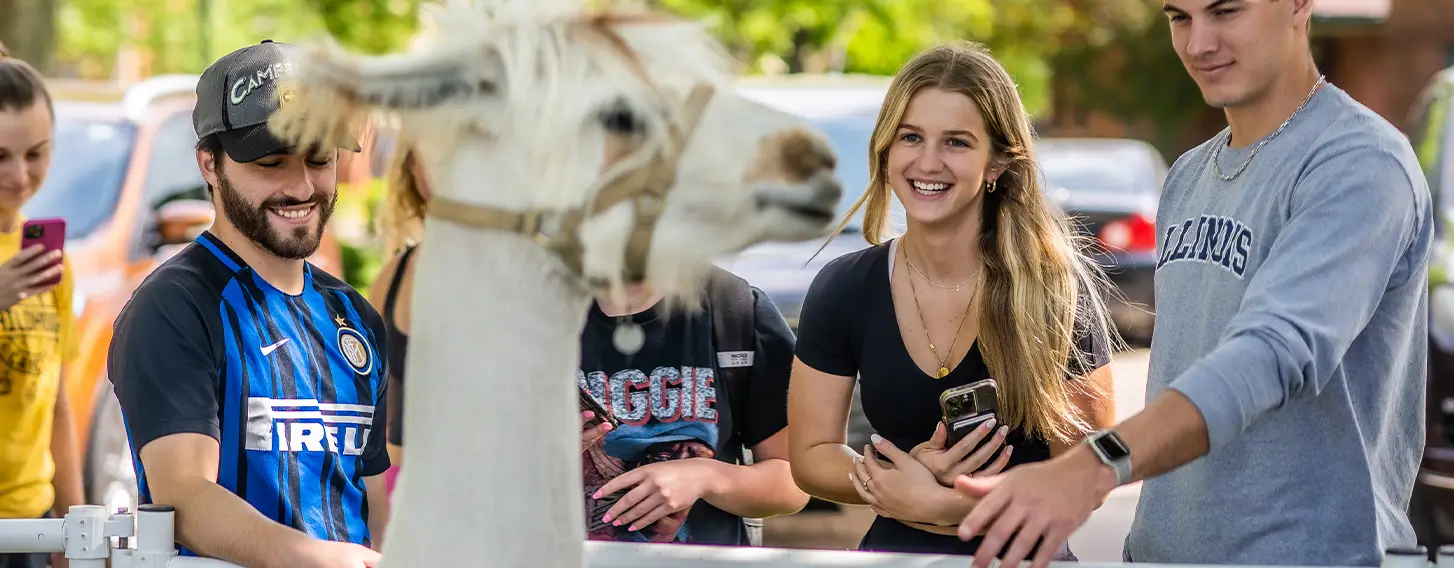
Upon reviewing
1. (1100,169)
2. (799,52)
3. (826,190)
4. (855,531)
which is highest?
(799,52)

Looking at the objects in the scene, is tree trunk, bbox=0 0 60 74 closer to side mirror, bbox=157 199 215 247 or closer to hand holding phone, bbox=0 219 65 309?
side mirror, bbox=157 199 215 247

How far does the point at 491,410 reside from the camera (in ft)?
6.10

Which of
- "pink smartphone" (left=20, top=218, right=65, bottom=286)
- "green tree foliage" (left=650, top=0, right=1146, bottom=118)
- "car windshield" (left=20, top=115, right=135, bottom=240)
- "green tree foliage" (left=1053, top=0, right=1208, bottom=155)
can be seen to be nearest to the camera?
"pink smartphone" (left=20, top=218, right=65, bottom=286)

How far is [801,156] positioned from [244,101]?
118 centimetres

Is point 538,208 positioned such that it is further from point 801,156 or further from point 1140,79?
point 1140,79

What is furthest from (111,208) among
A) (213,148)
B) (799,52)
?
(799,52)

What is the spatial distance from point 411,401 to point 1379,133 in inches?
63.9

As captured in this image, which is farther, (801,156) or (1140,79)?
(1140,79)

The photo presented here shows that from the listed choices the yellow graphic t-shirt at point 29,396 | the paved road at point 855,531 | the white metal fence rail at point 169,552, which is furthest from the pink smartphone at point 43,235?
the paved road at point 855,531

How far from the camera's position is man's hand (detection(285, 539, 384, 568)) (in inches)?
88.3

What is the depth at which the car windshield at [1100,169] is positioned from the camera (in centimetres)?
1308

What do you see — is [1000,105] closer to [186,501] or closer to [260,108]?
[260,108]

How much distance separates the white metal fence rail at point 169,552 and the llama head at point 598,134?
58cm

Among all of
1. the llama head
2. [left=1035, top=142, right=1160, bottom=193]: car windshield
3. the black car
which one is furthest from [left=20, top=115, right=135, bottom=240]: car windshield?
[left=1035, top=142, right=1160, bottom=193]: car windshield
